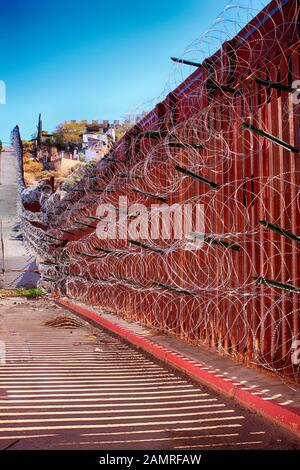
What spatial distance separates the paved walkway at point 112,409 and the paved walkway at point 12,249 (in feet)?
50.4

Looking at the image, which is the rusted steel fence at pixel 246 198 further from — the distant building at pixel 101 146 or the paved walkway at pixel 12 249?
the paved walkway at pixel 12 249

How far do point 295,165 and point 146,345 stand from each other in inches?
164

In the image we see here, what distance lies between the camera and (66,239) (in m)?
21.6

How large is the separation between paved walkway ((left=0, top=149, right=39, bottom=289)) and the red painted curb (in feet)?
45.8

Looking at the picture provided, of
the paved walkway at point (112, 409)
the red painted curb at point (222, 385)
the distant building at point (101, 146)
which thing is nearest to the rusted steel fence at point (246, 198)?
the red painted curb at point (222, 385)

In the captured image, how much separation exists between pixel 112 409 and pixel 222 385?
1327 mm

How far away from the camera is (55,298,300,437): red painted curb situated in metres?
4.49

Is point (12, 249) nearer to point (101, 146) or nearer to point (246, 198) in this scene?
point (101, 146)

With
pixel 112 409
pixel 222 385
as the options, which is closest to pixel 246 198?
pixel 222 385

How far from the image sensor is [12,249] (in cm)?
3112

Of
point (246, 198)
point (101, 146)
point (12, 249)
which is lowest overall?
point (12, 249)

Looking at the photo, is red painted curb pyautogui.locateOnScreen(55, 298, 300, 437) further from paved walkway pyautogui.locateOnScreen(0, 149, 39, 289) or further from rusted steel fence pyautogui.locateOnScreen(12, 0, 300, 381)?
paved walkway pyautogui.locateOnScreen(0, 149, 39, 289)

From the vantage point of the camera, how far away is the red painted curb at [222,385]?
4.49m

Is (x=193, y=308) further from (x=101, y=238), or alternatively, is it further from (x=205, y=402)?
(x=101, y=238)
